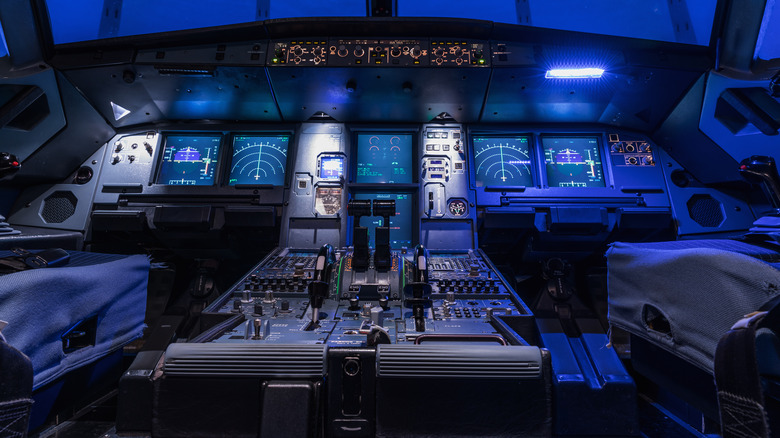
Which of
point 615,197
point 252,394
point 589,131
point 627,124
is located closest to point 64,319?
point 252,394

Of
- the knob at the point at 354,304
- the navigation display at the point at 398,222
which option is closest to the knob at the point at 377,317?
the knob at the point at 354,304

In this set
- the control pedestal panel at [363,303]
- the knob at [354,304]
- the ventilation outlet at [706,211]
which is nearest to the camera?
the control pedestal panel at [363,303]

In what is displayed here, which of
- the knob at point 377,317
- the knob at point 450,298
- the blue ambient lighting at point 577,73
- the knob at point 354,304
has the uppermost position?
the blue ambient lighting at point 577,73

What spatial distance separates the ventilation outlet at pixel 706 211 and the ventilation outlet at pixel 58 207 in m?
5.52

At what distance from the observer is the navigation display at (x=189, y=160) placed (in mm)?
3318

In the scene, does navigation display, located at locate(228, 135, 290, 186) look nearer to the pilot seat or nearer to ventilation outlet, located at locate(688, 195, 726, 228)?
the pilot seat

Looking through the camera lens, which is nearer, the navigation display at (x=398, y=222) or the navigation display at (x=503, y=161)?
the navigation display at (x=398, y=222)

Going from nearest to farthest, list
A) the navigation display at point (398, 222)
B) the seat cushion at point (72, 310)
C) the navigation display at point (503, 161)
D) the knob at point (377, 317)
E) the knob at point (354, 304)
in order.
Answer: the seat cushion at point (72, 310) → the knob at point (377, 317) → the knob at point (354, 304) → the navigation display at point (398, 222) → the navigation display at point (503, 161)

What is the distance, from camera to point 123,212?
296 cm

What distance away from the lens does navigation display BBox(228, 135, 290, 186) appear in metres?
3.32

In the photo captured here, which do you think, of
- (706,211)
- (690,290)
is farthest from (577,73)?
(690,290)

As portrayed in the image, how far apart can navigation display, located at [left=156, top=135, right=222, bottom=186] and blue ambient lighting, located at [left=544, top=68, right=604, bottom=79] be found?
317 cm

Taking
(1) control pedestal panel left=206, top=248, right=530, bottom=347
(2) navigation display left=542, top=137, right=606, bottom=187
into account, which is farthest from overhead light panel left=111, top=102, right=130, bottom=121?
(2) navigation display left=542, top=137, right=606, bottom=187

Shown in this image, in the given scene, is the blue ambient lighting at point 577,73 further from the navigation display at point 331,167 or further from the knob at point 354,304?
the knob at point 354,304
